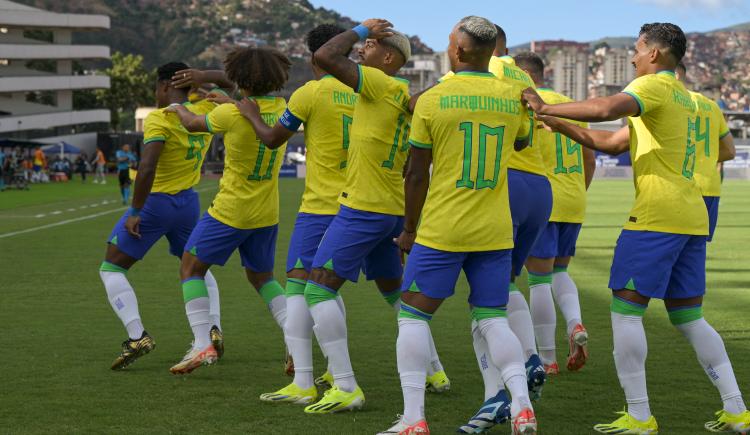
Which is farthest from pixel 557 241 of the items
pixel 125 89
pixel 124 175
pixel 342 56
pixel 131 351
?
pixel 125 89

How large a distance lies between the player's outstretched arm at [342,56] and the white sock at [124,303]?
108 inches

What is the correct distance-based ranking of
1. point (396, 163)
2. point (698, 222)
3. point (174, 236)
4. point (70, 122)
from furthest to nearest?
point (70, 122), point (174, 236), point (396, 163), point (698, 222)

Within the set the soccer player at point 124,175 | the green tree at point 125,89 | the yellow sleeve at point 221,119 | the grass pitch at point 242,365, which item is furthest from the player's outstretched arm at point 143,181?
the green tree at point 125,89

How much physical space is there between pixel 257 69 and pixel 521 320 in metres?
2.40

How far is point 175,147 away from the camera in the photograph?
28.3 feet

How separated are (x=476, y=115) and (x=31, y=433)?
9.77 ft

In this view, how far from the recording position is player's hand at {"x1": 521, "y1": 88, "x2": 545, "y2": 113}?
20.0 feet

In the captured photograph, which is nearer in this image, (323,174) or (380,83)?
(380,83)

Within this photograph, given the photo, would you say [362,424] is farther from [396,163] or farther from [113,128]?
[113,128]

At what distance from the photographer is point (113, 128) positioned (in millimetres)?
127438

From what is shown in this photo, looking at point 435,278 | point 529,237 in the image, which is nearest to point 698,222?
point 529,237

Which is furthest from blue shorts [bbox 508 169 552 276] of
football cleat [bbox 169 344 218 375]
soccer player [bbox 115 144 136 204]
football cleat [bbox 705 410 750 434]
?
soccer player [bbox 115 144 136 204]

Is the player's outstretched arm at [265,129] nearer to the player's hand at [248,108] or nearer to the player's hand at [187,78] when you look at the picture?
the player's hand at [248,108]

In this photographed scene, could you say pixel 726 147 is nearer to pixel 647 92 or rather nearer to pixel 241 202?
pixel 647 92
